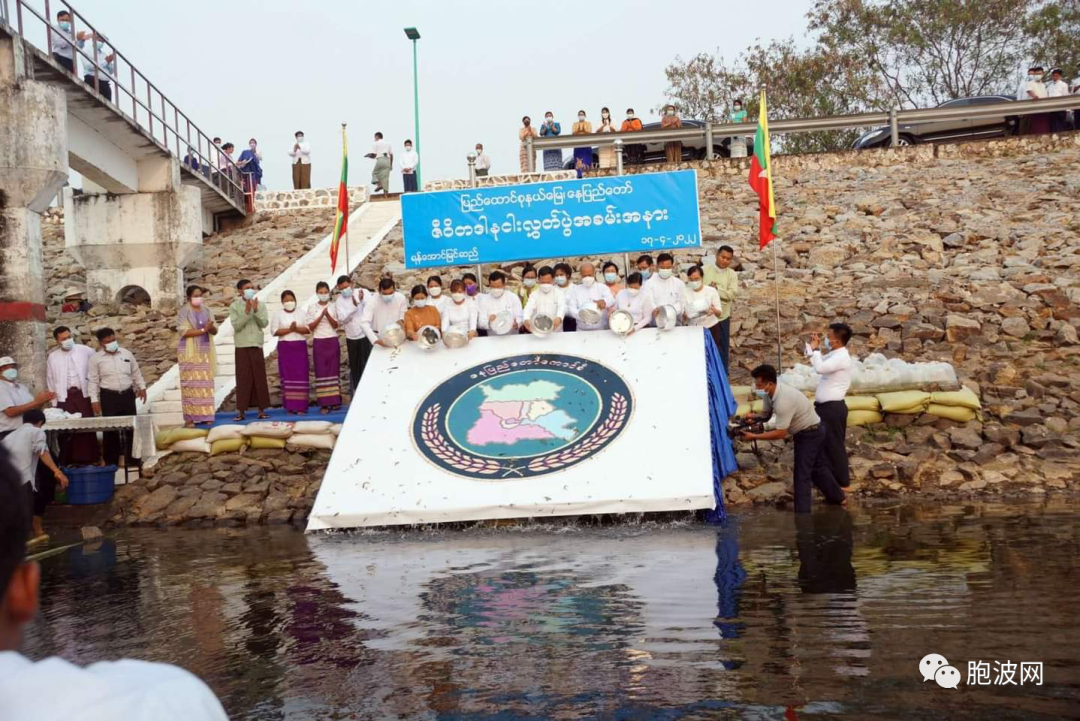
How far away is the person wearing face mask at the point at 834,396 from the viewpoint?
948 centimetres

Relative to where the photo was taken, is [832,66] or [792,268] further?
[832,66]

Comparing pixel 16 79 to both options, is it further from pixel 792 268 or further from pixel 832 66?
pixel 832 66

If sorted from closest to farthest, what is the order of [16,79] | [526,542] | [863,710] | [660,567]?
[863,710], [660,567], [526,542], [16,79]

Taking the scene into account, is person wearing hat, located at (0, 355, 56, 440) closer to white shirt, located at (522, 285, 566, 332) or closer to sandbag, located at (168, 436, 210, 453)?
sandbag, located at (168, 436, 210, 453)

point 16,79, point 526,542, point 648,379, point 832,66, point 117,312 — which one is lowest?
point 526,542

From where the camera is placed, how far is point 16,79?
14.7 metres

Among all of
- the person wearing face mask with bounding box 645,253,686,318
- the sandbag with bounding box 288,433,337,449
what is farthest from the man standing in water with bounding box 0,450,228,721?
the person wearing face mask with bounding box 645,253,686,318

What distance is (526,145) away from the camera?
22.8m

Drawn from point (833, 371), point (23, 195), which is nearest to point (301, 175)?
point (23, 195)

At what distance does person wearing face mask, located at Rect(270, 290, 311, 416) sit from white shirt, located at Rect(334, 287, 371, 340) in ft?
1.52

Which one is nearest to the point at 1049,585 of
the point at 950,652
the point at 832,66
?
the point at 950,652

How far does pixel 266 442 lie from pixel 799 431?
227 inches

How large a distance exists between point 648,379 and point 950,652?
581cm

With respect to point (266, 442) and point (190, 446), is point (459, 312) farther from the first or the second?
point (190, 446)
